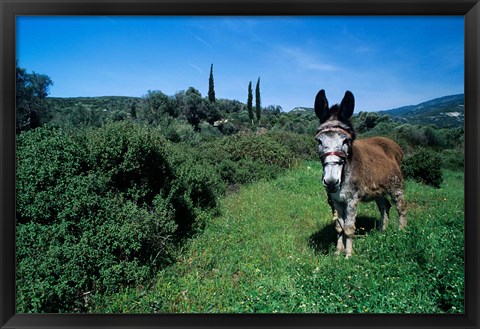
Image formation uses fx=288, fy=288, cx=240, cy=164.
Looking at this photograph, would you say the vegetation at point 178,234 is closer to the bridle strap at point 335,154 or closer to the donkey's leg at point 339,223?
the donkey's leg at point 339,223

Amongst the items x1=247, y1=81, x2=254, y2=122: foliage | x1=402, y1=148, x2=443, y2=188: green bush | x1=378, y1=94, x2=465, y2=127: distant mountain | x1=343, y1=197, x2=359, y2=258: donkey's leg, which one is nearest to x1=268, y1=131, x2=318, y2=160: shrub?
x1=402, y1=148, x2=443, y2=188: green bush

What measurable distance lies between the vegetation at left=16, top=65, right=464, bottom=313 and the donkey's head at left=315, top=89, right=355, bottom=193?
49cm

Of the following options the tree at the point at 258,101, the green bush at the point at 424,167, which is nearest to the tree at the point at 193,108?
the tree at the point at 258,101

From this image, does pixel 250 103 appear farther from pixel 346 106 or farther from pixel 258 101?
pixel 346 106

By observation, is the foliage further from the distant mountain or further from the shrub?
the shrub

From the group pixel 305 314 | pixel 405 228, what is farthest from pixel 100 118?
pixel 405 228

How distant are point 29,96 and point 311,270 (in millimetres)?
3783

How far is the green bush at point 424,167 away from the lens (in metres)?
4.55

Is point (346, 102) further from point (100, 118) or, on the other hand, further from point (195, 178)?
point (100, 118)

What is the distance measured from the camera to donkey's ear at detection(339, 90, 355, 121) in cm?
324

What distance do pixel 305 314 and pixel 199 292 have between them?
1166 millimetres

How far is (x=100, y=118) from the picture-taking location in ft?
A: 13.4

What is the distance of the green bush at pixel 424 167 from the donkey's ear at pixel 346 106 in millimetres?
2144

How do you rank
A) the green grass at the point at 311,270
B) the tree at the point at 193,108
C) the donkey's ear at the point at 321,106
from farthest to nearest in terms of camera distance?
the tree at the point at 193,108 < the donkey's ear at the point at 321,106 < the green grass at the point at 311,270
